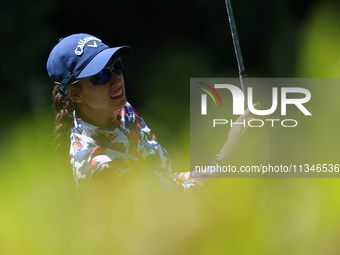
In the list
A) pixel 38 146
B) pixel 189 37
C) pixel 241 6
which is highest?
pixel 241 6

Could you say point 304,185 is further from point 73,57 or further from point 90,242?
point 73,57

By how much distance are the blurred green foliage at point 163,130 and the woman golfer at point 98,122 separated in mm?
62

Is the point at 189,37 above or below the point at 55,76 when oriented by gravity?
above

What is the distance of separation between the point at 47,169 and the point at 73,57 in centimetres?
72

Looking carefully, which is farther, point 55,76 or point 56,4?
point 56,4

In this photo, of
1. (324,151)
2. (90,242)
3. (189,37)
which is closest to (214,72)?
(189,37)

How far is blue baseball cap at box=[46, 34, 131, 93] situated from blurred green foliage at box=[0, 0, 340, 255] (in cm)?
34

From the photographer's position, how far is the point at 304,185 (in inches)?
36.5

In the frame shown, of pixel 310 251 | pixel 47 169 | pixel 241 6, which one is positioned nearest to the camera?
pixel 310 251

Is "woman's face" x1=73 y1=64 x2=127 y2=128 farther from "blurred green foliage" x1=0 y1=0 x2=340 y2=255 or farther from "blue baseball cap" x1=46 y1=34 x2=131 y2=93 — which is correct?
"blurred green foliage" x1=0 y1=0 x2=340 y2=255

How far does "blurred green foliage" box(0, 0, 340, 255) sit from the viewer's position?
0.84m

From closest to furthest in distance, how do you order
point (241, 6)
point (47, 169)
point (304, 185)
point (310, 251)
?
point (310, 251) → point (304, 185) → point (47, 169) → point (241, 6)

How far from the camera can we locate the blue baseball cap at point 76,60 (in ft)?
3.16

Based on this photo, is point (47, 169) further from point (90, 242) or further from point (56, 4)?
point (56, 4)
